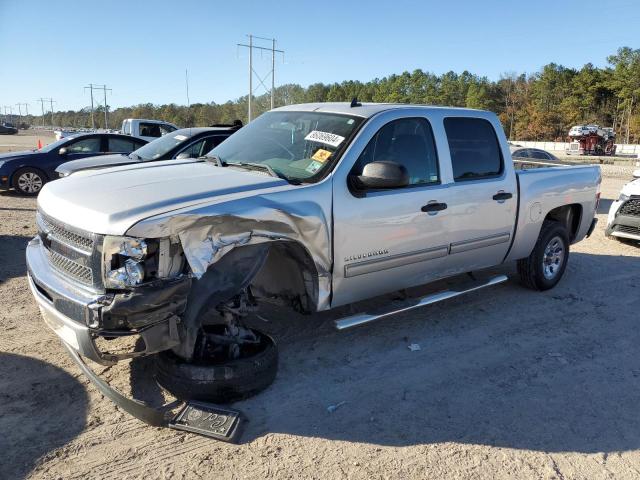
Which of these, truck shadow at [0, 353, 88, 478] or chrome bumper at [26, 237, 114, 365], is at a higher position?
chrome bumper at [26, 237, 114, 365]

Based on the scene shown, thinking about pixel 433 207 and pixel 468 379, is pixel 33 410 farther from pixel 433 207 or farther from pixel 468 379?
pixel 433 207

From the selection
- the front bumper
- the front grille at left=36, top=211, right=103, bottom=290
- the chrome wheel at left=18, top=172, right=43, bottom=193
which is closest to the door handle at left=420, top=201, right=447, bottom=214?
the front bumper

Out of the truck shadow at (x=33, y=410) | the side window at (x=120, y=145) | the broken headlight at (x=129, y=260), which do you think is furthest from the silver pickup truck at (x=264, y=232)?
the side window at (x=120, y=145)

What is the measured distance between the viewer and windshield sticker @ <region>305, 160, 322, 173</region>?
3926mm

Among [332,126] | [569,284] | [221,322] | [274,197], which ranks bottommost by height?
[569,284]

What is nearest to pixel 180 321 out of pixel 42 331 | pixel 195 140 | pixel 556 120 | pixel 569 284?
pixel 42 331

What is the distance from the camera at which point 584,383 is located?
4.00m

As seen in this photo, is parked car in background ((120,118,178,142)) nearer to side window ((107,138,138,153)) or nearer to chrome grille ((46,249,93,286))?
side window ((107,138,138,153))

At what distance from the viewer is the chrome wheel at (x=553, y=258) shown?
20.1ft

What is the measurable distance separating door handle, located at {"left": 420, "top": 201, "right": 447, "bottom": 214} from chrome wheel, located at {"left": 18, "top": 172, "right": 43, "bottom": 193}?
35.7ft

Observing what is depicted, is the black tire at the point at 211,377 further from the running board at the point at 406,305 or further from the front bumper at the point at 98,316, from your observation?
the running board at the point at 406,305

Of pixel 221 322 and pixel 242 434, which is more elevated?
pixel 221 322

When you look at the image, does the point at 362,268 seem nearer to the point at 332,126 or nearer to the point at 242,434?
the point at 332,126

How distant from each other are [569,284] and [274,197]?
15.4 ft
